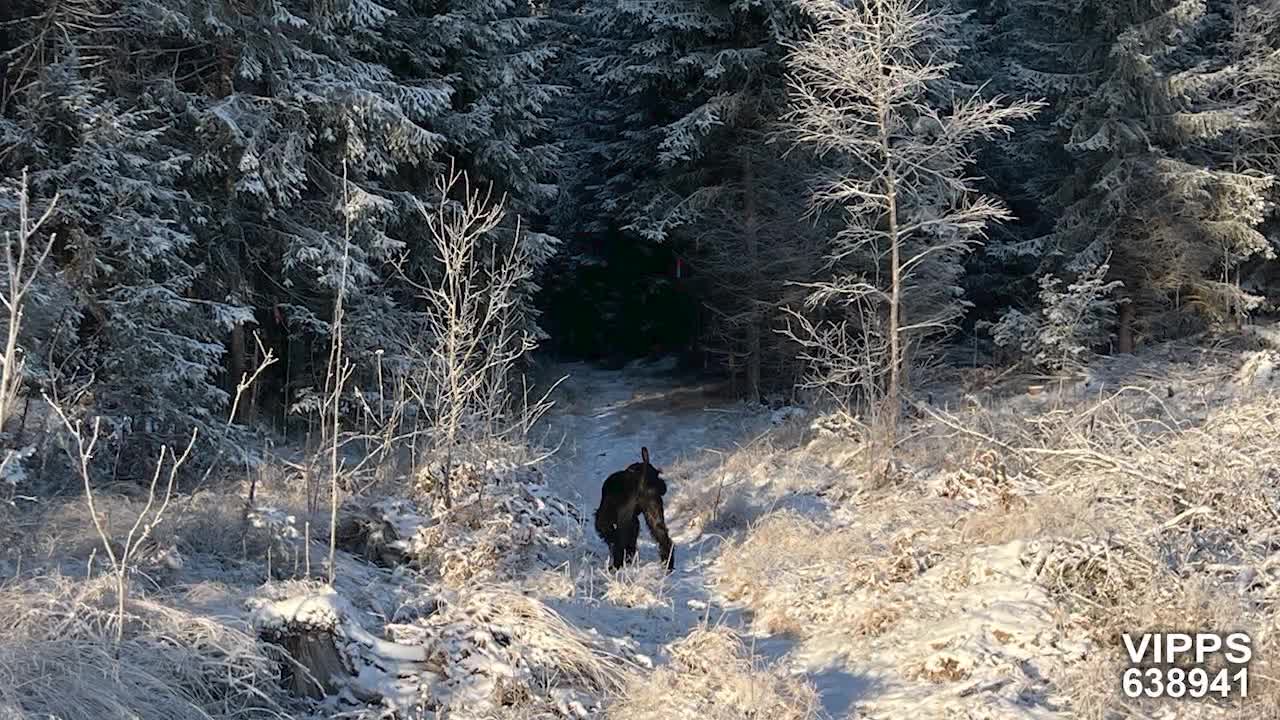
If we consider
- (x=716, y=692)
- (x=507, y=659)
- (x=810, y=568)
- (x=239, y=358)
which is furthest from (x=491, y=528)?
(x=239, y=358)

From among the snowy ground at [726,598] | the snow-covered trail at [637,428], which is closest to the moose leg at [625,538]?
the snowy ground at [726,598]

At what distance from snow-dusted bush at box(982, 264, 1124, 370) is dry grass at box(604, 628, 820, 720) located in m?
12.9

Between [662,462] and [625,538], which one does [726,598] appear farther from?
[662,462]

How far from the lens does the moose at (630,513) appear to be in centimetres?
816

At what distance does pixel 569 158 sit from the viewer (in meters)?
26.2

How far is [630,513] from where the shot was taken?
26.8 feet

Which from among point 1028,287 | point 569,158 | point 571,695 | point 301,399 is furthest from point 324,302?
point 1028,287

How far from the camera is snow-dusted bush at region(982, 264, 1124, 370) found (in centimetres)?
1664

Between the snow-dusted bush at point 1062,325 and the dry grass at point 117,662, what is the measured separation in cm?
1491

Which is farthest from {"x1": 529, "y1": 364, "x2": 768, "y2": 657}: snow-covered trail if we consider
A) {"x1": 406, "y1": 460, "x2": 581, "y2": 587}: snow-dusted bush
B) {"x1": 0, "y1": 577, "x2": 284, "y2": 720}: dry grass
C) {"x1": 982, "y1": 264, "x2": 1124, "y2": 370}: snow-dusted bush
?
{"x1": 982, "y1": 264, "x2": 1124, "y2": 370}: snow-dusted bush

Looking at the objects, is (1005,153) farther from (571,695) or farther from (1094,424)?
(571,695)

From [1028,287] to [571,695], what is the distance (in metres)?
19.8

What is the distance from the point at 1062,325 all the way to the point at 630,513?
11754 mm

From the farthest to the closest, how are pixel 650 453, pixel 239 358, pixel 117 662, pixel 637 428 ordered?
1. pixel 637 428
2. pixel 650 453
3. pixel 239 358
4. pixel 117 662
